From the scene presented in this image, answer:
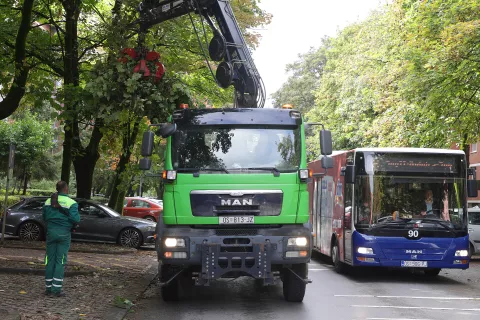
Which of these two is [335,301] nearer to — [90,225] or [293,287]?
[293,287]

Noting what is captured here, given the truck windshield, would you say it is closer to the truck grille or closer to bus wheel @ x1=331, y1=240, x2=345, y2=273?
the truck grille

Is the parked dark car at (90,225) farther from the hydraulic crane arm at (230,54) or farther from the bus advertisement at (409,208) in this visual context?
the hydraulic crane arm at (230,54)

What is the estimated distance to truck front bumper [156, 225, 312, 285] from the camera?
34.1 feet

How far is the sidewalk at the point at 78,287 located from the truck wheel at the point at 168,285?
509 mm

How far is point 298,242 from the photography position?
1062 centimetres

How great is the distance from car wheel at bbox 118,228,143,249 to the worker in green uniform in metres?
11.9

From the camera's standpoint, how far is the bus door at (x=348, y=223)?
15180mm

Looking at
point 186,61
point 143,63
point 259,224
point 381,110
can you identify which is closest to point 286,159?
point 259,224

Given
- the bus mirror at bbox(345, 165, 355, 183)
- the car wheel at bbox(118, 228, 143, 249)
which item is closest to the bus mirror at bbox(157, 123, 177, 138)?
the bus mirror at bbox(345, 165, 355, 183)

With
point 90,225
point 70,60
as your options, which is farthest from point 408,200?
point 90,225

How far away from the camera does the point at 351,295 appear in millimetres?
12695

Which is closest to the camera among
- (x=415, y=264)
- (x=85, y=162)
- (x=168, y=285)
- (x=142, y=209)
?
(x=168, y=285)

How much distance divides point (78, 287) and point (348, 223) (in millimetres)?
6111

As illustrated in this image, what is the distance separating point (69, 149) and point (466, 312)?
13.1 meters
